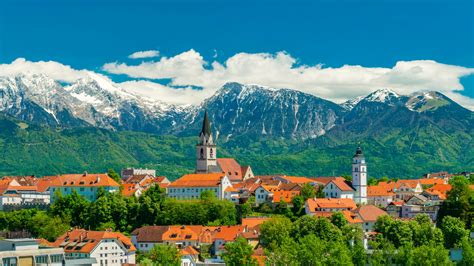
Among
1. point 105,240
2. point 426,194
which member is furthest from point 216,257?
point 426,194

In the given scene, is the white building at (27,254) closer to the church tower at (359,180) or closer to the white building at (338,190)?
the white building at (338,190)

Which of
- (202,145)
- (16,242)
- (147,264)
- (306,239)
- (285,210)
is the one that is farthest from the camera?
(202,145)

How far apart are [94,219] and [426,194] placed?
60.1 m

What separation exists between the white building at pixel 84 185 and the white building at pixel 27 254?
64.9 m

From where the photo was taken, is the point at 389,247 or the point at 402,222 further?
the point at 402,222

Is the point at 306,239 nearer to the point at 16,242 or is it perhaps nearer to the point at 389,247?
the point at 389,247

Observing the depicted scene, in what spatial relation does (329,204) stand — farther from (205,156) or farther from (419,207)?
(205,156)

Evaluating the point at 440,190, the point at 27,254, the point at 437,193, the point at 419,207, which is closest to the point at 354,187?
the point at 419,207

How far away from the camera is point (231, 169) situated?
180 metres

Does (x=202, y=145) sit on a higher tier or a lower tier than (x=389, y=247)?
higher

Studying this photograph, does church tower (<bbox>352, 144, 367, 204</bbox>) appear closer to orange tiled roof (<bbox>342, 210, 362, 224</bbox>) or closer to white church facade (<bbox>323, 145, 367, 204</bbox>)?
white church facade (<bbox>323, 145, 367, 204</bbox>)

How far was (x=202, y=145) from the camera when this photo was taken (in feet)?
593

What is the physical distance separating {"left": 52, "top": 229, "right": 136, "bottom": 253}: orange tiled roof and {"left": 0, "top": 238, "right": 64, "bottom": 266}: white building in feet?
107

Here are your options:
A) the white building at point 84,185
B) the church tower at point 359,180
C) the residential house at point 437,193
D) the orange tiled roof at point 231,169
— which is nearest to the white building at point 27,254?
the white building at point 84,185
